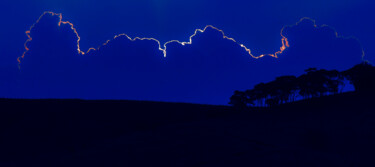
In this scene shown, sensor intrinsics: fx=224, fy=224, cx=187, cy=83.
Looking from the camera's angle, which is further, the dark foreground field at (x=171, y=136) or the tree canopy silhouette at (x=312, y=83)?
the tree canopy silhouette at (x=312, y=83)

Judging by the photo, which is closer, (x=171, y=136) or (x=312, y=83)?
(x=171, y=136)

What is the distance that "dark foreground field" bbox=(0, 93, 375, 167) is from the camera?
16906 millimetres

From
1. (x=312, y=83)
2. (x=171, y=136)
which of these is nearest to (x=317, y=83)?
(x=312, y=83)

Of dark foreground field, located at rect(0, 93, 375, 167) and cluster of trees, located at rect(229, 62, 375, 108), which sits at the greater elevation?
cluster of trees, located at rect(229, 62, 375, 108)

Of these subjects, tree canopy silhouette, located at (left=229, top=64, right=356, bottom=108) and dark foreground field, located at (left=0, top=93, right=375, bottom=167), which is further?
tree canopy silhouette, located at (left=229, top=64, right=356, bottom=108)

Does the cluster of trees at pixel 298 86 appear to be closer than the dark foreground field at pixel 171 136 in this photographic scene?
No

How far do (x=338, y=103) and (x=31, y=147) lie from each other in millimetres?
54449

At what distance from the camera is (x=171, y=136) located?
25.8 meters

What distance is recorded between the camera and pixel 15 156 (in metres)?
28.7

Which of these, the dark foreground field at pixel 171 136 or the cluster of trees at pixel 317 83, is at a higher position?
the cluster of trees at pixel 317 83

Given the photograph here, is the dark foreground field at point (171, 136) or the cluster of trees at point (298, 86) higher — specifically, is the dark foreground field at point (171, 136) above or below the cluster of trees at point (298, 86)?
below

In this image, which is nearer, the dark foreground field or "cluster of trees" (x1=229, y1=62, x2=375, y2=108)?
the dark foreground field

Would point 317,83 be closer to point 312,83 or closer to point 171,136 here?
point 312,83

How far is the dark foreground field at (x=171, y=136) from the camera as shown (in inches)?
666
